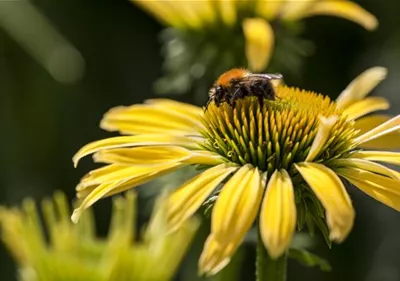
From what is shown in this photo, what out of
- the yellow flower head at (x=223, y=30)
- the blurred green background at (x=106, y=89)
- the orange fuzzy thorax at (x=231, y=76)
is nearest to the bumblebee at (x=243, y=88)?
the orange fuzzy thorax at (x=231, y=76)

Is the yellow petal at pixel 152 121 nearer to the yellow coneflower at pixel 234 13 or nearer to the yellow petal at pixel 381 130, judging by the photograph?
the yellow petal at pixel 381 130

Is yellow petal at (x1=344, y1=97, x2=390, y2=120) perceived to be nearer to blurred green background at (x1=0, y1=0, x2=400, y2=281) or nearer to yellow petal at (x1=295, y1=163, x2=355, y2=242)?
yellow petal at (x1=295, y1=163, x2=355, y2=242)

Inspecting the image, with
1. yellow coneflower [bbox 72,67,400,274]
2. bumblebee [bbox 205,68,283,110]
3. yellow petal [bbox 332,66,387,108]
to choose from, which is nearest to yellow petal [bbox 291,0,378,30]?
yellow petal [bbox 332,66,387,108]

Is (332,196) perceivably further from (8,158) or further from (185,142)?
(8,158)

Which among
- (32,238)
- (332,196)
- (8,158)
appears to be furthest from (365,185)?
(8,158)

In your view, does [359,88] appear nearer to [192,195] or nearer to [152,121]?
[152,121]

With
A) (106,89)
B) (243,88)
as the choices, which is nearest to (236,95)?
(243,88)
